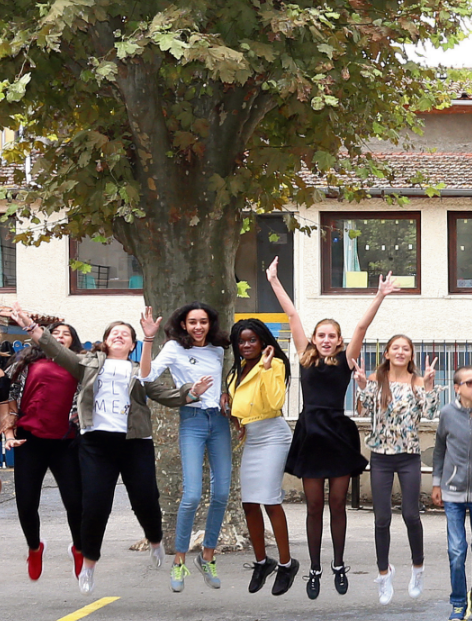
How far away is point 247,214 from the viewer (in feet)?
35.0

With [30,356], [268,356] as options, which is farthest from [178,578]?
[30,356]

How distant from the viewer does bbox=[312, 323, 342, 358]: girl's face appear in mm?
7508

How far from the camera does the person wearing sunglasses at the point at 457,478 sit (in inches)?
269

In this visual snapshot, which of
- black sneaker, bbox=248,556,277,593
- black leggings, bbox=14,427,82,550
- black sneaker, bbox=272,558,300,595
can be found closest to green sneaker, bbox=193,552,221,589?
black sneaker, bbox=248,556,277,593

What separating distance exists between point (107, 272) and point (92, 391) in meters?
17.1

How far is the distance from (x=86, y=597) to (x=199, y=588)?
33.0 inches

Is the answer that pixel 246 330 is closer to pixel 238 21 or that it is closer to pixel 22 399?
pixel 22 399

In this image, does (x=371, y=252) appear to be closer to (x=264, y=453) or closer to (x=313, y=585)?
(x=264, y=453)

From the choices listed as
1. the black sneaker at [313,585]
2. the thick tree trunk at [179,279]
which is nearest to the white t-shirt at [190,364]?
the black sneaker at [313,585]

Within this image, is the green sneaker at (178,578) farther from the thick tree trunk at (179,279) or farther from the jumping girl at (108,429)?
the thick tree trunk at (179,279)

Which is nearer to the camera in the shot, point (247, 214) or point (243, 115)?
point (243, 115)

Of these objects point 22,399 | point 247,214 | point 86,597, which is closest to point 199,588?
point 86,597

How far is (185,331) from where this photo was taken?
790cm

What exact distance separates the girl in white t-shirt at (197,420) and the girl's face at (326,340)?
0.74 metres
